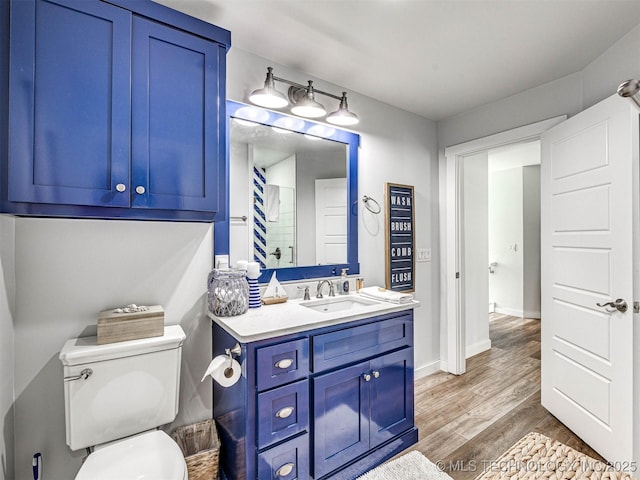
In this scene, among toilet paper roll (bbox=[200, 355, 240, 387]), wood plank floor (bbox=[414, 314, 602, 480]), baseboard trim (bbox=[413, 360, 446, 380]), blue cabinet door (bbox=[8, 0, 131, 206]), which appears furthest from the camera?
baseboard trim (bbox=[413, 360, 446, 380])

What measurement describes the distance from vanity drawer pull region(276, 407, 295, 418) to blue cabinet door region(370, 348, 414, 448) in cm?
53

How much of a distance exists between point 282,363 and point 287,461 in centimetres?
47

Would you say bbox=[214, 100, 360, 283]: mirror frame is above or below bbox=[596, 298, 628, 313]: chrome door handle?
above

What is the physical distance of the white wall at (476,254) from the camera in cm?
360

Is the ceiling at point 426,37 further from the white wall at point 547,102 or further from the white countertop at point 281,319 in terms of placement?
the white countertop at point 281,319

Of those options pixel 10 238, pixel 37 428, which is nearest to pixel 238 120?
pixel 10 238

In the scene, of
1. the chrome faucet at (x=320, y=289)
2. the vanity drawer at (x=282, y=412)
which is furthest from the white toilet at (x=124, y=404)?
the chrome faucet at (x=320, y=289)

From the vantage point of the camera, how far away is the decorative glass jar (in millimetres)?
1688

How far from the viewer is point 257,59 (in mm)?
2025

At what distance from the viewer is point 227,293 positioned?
170 cm

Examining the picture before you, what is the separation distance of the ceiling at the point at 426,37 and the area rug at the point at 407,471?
8.03 ft

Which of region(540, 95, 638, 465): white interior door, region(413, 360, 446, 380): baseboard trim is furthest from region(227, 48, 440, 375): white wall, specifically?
region(540, 95, 638, 465): white interior door

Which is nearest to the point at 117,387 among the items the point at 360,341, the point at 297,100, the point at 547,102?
the point at 360,341

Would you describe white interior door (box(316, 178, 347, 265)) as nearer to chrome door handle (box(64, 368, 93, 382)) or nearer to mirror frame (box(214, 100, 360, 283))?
mirror frame (box(214, 100, 360, 283))
